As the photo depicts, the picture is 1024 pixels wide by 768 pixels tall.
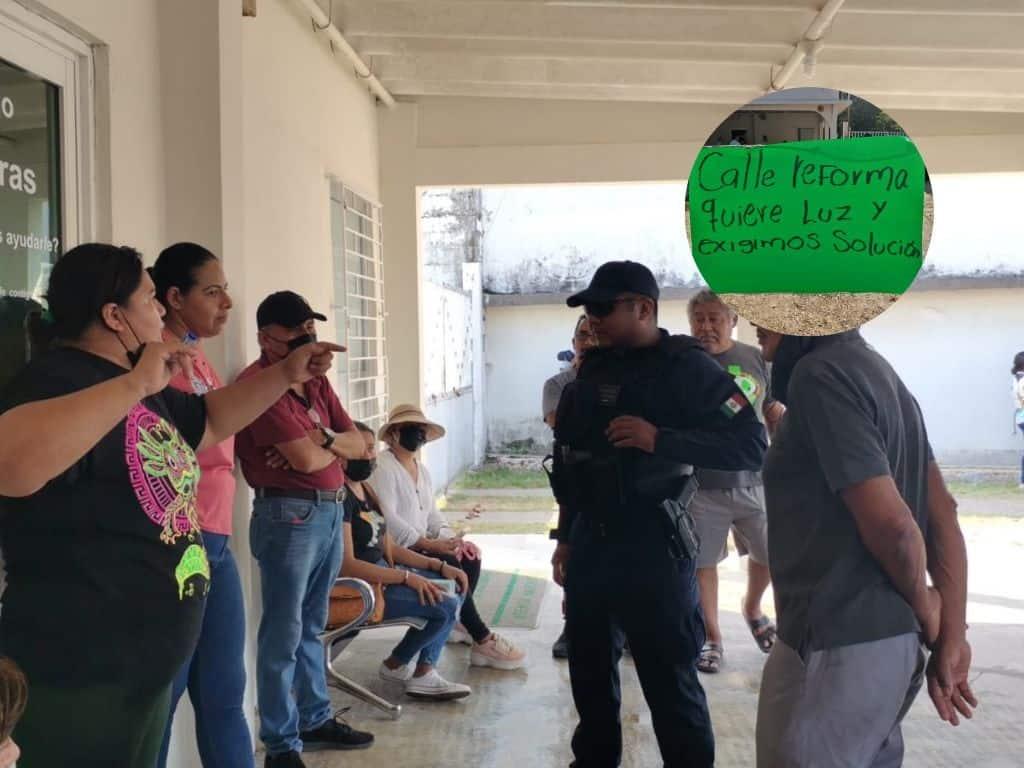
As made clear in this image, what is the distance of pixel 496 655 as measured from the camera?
4.96m

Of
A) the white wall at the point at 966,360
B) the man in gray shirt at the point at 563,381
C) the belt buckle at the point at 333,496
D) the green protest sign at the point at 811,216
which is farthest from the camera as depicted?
the white wall at the point at 966,360

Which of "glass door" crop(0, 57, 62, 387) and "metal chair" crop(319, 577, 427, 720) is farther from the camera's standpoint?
"metal chair" crop(319, 577, 427, 720)

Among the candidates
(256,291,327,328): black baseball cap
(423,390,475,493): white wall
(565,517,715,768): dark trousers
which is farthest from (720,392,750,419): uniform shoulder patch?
(423,390,475,493): white wall

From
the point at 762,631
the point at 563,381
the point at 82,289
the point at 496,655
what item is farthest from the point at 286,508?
the point at 762,631

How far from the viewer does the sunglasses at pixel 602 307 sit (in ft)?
10.4

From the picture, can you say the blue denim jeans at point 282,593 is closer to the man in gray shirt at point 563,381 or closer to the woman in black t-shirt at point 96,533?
the woman in black t-shirt at point 96,533

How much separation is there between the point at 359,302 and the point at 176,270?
373cm

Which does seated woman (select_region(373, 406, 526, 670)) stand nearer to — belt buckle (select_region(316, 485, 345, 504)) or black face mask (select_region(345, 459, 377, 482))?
black face mask (select_region(345, 459, 377, 482))

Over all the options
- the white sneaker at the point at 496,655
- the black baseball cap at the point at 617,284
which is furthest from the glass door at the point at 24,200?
the white sneaker at the point at 496,655

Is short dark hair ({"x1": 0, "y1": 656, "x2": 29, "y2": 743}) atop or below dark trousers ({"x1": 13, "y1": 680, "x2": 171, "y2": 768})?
atop

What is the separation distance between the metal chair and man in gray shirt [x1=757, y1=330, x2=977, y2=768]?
2.18 m

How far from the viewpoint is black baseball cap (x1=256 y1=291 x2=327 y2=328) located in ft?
11.8

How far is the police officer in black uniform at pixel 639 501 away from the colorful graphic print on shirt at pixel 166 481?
4.18 feet

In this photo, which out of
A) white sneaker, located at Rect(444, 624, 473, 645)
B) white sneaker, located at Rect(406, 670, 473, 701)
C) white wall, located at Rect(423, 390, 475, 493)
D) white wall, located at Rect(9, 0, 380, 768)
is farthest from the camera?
white wall, located at Rect(423, 390, 475, 493)
